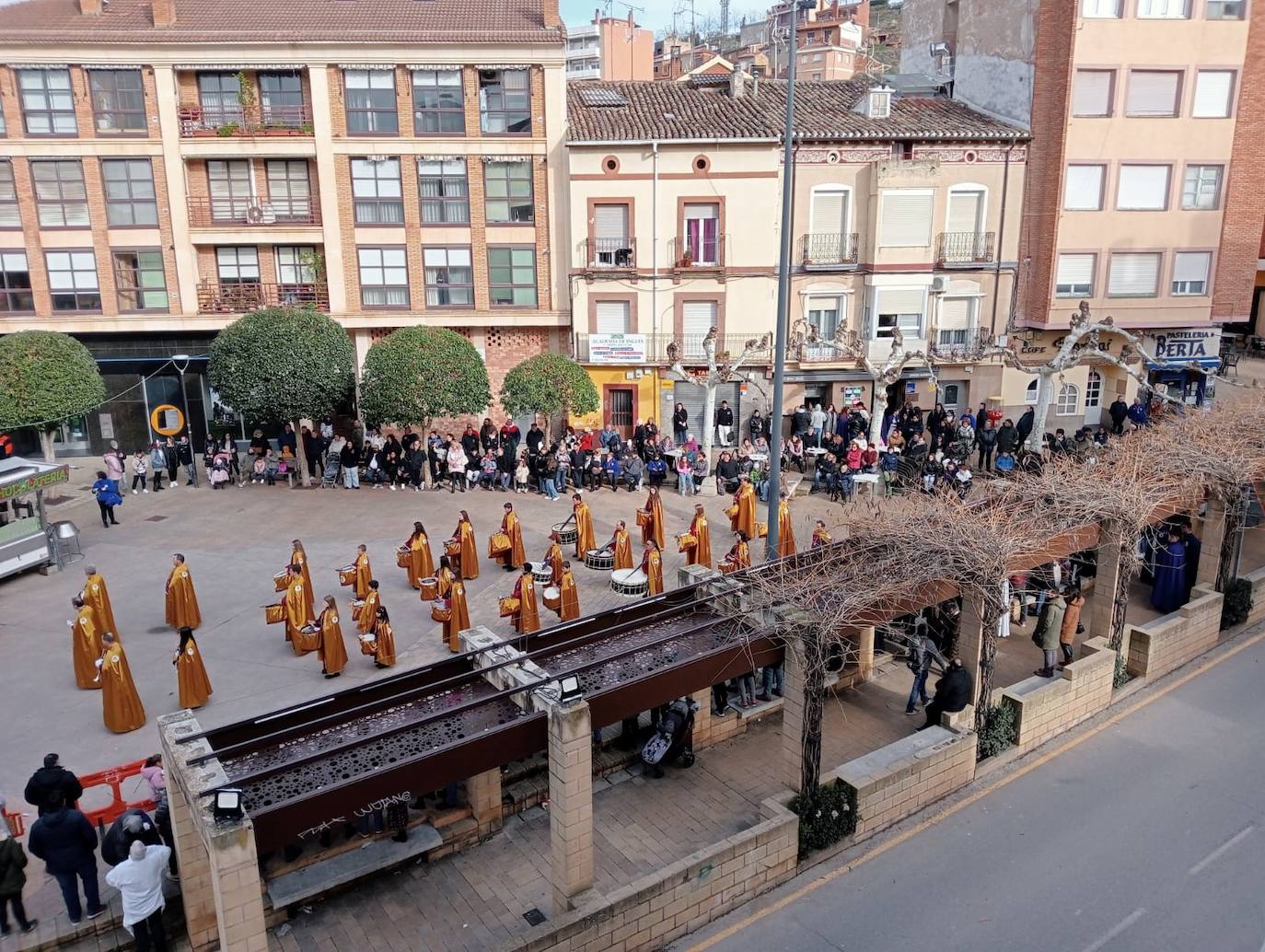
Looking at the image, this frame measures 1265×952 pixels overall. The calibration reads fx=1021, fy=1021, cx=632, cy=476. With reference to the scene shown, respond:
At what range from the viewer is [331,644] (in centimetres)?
1521

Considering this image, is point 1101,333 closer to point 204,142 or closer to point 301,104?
point 301,104

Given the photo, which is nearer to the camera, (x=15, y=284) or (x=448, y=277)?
(x=15, y=284)

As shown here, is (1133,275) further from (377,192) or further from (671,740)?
(671,740)

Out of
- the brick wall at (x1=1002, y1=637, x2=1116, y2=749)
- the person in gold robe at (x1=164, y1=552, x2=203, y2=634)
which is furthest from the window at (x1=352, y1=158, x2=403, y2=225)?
the brick wall at (x1=1002, y1=637, x2=1116, y2=749)

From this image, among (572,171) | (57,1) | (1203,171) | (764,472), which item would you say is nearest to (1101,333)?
(1203,171)

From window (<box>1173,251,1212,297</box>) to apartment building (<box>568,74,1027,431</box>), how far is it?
A: 17.1ft

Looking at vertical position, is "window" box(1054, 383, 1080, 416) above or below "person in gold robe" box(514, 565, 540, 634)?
above

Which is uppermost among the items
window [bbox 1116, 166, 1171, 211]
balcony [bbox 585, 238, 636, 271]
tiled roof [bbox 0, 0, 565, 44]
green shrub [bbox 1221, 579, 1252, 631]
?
tiled roof [bbox 0, 0, 565, 44]

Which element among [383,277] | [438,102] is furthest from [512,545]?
[438,102]

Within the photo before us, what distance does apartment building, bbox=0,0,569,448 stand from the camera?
28375 mm

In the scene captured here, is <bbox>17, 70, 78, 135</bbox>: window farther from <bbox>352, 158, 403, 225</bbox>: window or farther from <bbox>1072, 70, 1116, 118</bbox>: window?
<bbox>1072, 70, 1116, 118</bbox>: window

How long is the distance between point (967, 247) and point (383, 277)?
17.5 meters

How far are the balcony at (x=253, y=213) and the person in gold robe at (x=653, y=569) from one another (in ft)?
56.7

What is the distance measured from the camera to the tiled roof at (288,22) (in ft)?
92.2
